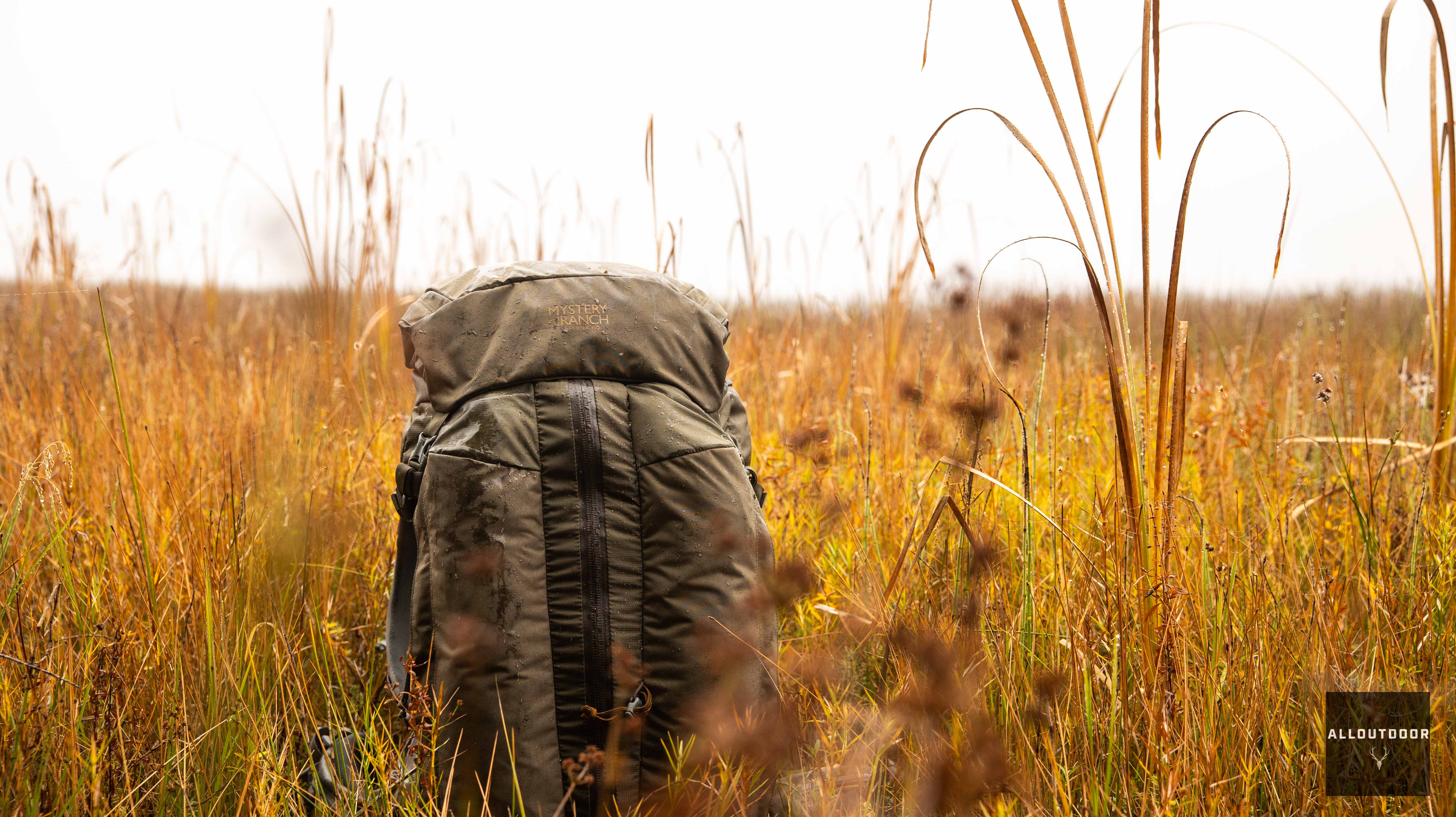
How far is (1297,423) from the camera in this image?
123 inches

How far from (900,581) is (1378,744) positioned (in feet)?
2.75

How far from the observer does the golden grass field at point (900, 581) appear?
119 cm

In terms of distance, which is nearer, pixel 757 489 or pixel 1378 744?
pixel 1378 744

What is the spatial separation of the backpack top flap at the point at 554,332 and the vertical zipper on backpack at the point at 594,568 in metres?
0.15

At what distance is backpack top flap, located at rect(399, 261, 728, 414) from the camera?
4.83ft

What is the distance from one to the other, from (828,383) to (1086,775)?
213 centimetres

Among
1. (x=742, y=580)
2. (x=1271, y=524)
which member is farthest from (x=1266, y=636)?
(x=742, y=580)

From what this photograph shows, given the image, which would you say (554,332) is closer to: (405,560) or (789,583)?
(405,560)

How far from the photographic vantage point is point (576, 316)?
1502 mm

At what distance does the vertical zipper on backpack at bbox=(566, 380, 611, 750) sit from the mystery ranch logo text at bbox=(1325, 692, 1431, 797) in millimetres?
1128

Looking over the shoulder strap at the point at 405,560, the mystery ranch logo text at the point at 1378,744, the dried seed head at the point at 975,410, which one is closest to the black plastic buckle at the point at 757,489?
the dried seed head at the point at 975,410

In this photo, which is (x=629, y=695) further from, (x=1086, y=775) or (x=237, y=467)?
(x=237, y=467)

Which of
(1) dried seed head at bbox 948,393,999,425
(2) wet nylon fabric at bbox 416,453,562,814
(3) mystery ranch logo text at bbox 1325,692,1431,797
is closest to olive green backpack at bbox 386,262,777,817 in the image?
(2) wet nylon fabric at bbox 416,453,562,814

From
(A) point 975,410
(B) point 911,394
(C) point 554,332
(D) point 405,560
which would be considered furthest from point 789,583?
(D) point 405,560
